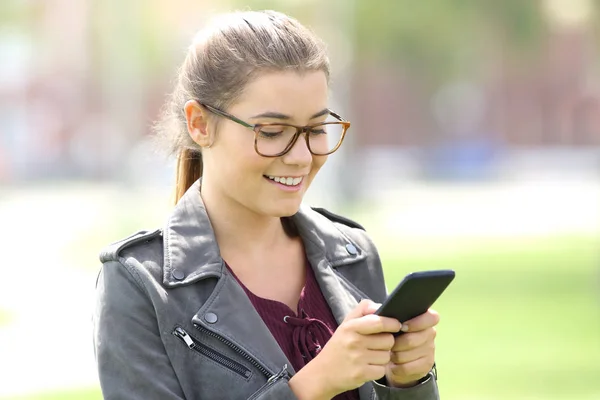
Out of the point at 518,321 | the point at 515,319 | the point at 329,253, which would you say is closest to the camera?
the point at 329,253

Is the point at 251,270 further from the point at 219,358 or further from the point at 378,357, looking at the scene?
the point at 378,357

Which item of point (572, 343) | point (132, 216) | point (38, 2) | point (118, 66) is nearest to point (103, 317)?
point (572, 343)

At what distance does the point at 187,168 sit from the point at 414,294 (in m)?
0.83

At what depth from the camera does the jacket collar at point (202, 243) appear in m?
2.58

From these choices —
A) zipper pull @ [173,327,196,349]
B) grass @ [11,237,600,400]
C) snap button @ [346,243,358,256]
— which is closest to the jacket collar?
snap button @ [346,243,358,256]

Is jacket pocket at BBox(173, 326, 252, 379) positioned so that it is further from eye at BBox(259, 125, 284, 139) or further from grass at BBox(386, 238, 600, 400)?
grass at BBox(386, 238, 600, 400)

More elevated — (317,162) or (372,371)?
(317,162)

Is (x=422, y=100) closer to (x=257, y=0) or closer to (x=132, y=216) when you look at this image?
(x=257, y=0)

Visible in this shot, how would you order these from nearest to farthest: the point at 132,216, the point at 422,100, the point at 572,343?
the point at 572,343
the point at 132,216
the point at 422,100

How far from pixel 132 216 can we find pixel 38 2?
30.4 metres

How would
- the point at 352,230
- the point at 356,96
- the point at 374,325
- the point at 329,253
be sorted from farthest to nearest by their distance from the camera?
1. the point at 356,96
2. the point at 352,230
3. the point at 329,253
4. the point at 374,325

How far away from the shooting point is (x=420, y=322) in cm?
246

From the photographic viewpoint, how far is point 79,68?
49.3 metres

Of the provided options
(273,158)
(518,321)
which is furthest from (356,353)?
(518,321)
